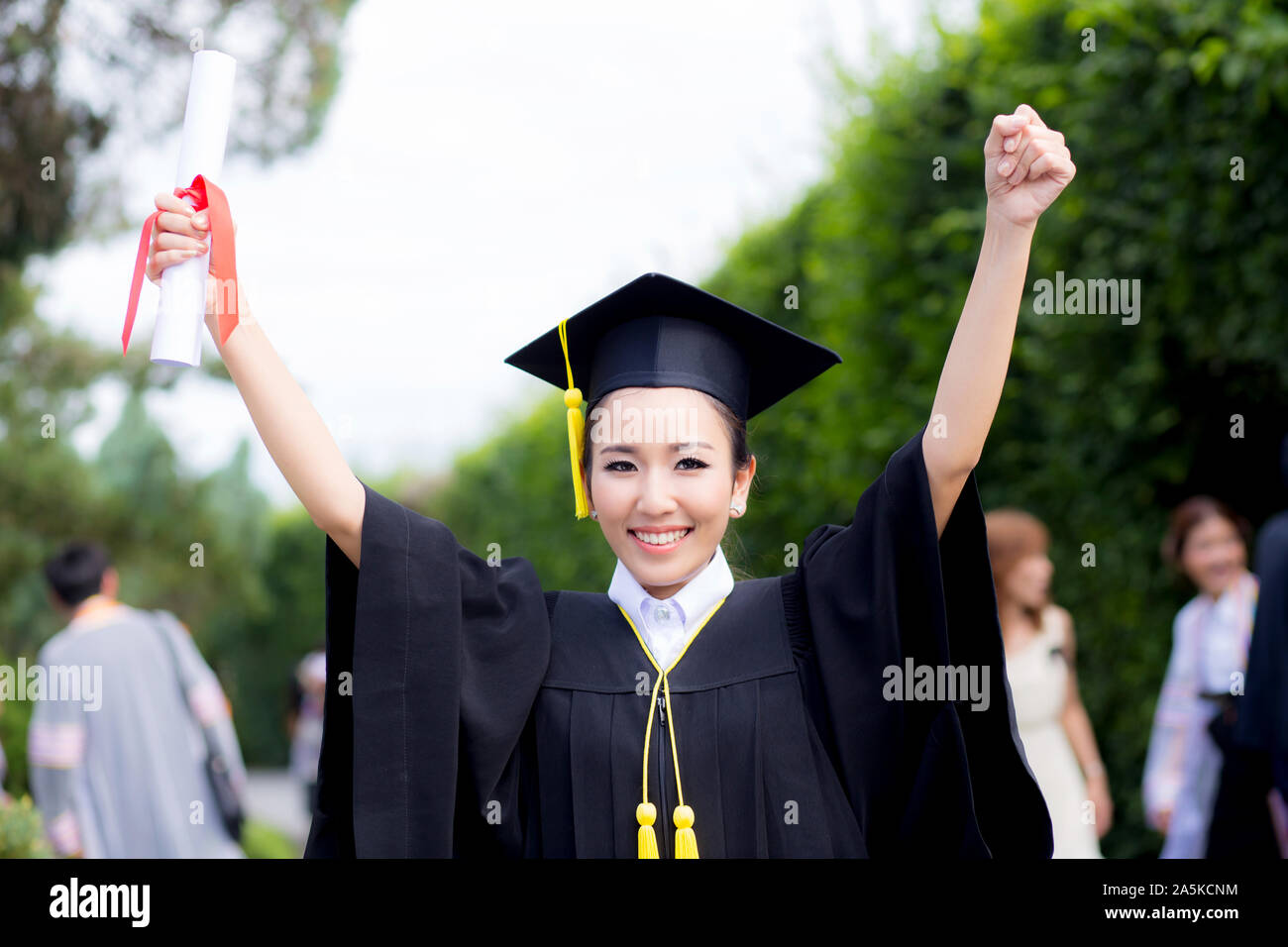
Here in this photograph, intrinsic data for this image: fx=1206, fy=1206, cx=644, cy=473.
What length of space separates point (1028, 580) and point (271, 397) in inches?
133

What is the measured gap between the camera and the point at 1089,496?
533 centimetres

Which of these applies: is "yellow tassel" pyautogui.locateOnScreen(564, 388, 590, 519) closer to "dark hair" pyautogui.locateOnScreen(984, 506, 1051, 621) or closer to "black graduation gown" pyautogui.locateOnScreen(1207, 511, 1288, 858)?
"black graduation gown" pyautogui.locateOnScreen(1207, 511, 1288, 858)

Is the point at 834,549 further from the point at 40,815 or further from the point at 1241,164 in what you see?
the point at 40,815

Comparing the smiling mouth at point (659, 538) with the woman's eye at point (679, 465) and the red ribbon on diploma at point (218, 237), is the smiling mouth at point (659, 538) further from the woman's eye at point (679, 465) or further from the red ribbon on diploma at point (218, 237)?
the red ribbon on diploma at point (218, 237)

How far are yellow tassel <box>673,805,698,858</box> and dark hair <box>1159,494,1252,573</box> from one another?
324 cm

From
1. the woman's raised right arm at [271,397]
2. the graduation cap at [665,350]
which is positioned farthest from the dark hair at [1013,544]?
the woman's raised right arm at [271,397]

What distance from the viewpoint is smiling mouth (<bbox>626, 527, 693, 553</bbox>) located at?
7.47ft

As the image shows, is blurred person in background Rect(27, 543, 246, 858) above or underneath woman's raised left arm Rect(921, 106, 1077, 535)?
underneath

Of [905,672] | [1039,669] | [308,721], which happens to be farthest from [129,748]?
[308,721]

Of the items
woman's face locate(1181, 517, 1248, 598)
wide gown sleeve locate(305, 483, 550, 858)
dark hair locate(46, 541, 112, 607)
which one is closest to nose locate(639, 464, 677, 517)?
wide gown sleeve locate(305, 483, 550, 858)

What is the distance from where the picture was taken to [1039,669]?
4.64 metres

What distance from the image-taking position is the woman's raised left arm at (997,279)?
6.50 ft
